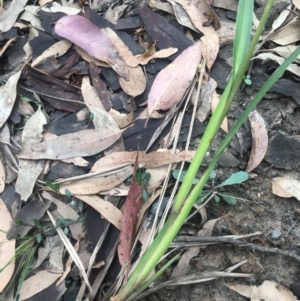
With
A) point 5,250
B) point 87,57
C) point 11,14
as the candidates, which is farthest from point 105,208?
point 11,14

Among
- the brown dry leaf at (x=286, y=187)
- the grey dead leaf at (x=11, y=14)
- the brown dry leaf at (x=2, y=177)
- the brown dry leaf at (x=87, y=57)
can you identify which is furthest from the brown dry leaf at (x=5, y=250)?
the brown dry leaf at (x=286, y=187)

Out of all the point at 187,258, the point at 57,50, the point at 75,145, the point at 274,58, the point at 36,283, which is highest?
the point at 274,58

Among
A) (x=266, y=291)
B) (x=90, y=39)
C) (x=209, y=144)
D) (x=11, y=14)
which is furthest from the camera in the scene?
(x=11, y=14)

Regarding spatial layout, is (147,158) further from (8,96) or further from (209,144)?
(8,96)

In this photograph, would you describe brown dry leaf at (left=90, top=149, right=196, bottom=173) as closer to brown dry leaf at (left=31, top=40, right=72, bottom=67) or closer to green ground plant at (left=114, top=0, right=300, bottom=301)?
green ground plant at (left=114, top=0, right=300, bottom=301)

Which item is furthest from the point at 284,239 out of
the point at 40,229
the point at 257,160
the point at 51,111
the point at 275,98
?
the point at 51,111
